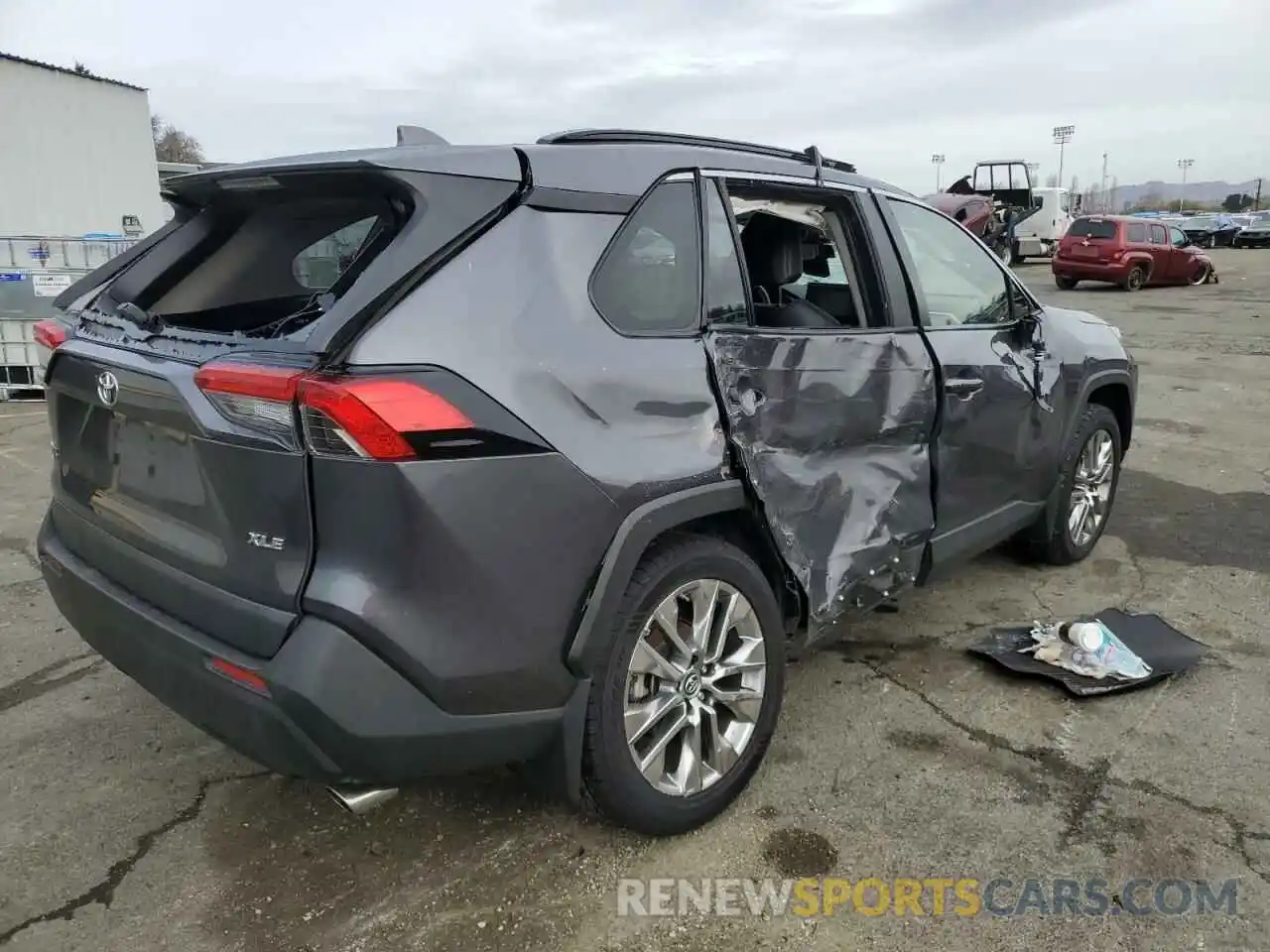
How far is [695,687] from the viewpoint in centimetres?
263

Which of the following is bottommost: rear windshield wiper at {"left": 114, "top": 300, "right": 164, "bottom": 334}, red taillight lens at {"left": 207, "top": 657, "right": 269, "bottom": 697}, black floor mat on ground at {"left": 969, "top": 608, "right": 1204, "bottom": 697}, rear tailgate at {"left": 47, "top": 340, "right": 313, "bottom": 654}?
black floor mat on ground at {"left": 969, "top": 608, "right": 1204, "bottom": 697}

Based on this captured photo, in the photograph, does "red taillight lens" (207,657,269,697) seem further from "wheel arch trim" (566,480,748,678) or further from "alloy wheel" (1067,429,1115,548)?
"alloy wheel" (1067,429,1115,548)

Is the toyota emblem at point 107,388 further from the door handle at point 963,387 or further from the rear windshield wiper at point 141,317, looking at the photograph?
the door handle at point 963,387

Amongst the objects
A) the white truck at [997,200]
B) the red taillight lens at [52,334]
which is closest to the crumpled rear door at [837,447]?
the red taillight lens at [52,334]

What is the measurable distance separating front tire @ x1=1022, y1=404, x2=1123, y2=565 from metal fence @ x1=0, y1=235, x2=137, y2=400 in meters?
9.27

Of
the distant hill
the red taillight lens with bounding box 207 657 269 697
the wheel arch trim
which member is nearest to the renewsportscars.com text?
the wheel arch trim

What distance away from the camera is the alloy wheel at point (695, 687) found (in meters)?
2.50

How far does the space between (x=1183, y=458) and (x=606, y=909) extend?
642 centimetres

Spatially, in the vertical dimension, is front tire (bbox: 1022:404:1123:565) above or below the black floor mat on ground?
above

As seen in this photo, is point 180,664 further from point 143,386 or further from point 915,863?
point 915,863

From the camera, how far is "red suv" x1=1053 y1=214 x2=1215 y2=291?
22.1 m

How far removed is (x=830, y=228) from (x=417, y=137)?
152cm

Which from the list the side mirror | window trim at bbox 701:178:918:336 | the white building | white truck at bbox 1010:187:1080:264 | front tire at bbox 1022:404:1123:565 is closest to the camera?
window trim at bbox 701:178:918:336

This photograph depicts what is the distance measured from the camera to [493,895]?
2.44 m
